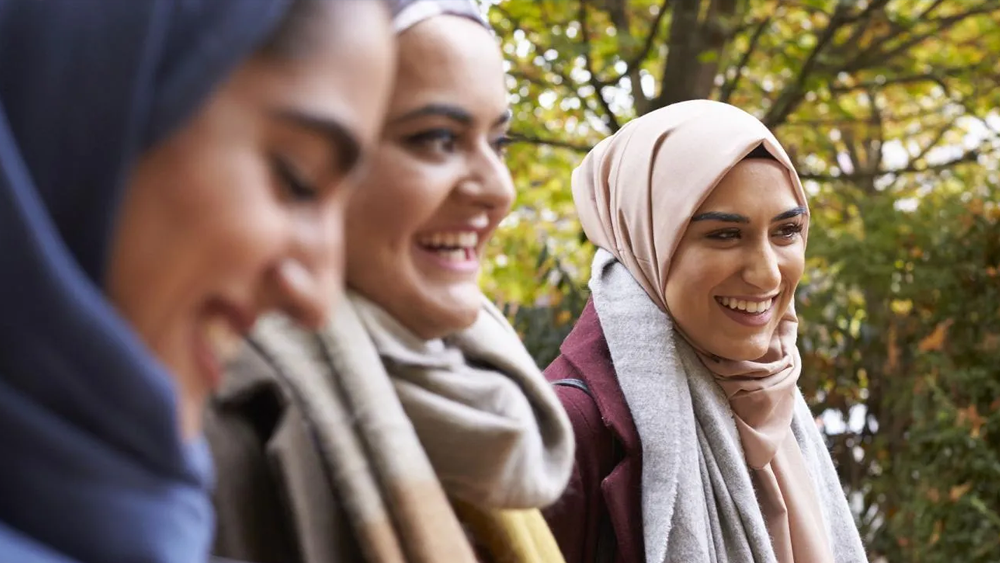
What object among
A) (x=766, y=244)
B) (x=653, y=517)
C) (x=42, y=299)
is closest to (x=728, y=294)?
(x=766, y=244)

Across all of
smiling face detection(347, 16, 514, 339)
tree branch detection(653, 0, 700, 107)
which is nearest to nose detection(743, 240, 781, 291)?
smiling face detection(347, 16, 514, 339)

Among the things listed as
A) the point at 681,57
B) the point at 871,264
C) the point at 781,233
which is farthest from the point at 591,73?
the point at 781,233

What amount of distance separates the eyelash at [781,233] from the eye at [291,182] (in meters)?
1.73

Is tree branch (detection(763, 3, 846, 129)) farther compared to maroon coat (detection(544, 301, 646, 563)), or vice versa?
tree branch (detection(763, 3, 846, 129))

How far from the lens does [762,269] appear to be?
101 inches

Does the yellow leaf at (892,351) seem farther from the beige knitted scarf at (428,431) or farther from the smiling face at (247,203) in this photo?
the smiling face at (247,203)

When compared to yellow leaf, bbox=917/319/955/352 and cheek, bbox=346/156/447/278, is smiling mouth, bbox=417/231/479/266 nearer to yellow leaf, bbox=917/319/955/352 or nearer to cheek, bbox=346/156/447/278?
cheek, bbox=346/156/447/278

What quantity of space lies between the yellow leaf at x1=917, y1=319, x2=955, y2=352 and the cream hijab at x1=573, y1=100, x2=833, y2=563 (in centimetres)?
250

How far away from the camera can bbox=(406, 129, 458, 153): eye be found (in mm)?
1469

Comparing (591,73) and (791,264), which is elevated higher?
(591,73)

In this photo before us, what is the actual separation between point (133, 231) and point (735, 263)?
1861 mm

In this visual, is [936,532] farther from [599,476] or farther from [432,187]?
[432,187]

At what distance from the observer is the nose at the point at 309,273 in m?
0.95

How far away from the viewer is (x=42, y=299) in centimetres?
82
